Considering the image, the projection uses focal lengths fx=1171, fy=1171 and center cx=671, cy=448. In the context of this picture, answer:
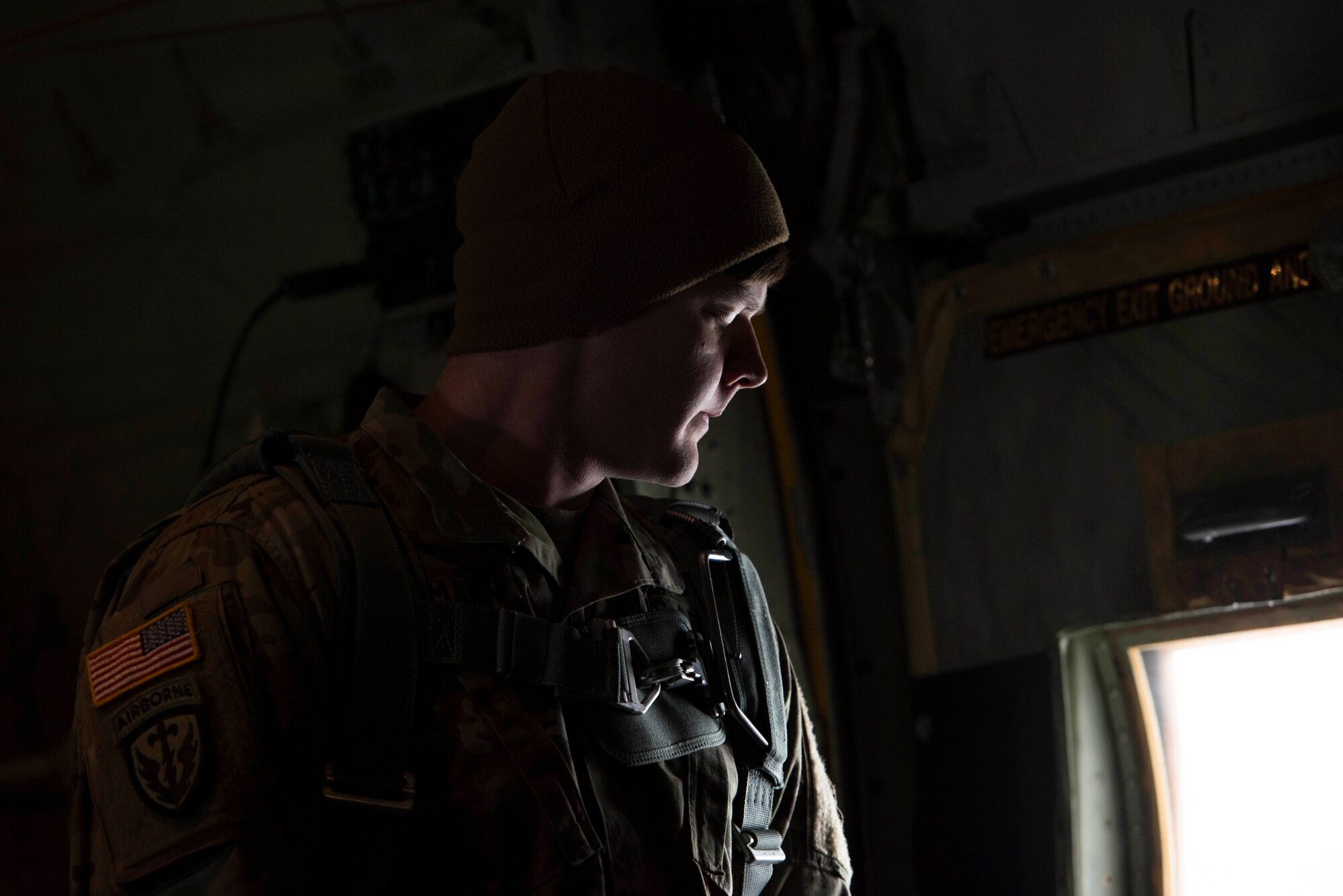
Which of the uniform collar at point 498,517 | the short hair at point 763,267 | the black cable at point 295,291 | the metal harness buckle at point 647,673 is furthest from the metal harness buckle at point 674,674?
the black cable at point 295,291

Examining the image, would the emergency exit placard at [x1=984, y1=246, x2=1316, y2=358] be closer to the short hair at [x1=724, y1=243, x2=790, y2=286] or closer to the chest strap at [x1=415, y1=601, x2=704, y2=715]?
the short hair at [x1=724, y1=243, x2=790, y2=286]

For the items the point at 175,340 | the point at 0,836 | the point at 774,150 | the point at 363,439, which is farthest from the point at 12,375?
the point at 774,150

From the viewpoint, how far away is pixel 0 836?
2018mm

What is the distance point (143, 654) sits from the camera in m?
1.10

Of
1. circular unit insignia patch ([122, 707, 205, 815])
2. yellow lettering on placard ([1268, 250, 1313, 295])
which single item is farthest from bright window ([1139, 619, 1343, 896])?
circular unit insignia patch ([122, 707, 205, 815])

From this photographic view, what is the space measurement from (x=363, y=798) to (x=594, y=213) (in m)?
0.69

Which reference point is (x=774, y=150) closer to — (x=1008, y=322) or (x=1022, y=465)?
(x=1008, y=322)

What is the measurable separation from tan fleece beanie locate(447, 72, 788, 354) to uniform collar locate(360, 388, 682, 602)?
0.44ft

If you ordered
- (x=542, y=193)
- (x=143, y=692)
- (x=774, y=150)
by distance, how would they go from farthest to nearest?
(x=774, y=150) < (x=542, y=193) < (x=143, y=692)

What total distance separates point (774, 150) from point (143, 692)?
1.79 m

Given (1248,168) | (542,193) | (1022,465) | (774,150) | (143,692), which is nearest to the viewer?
(143,692)

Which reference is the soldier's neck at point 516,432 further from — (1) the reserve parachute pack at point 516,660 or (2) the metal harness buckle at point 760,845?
(2) the metal harness buckle at point 760,845

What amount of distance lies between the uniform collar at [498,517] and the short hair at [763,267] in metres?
0.31

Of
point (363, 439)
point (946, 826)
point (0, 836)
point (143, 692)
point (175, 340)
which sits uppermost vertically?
point (175, 340)
